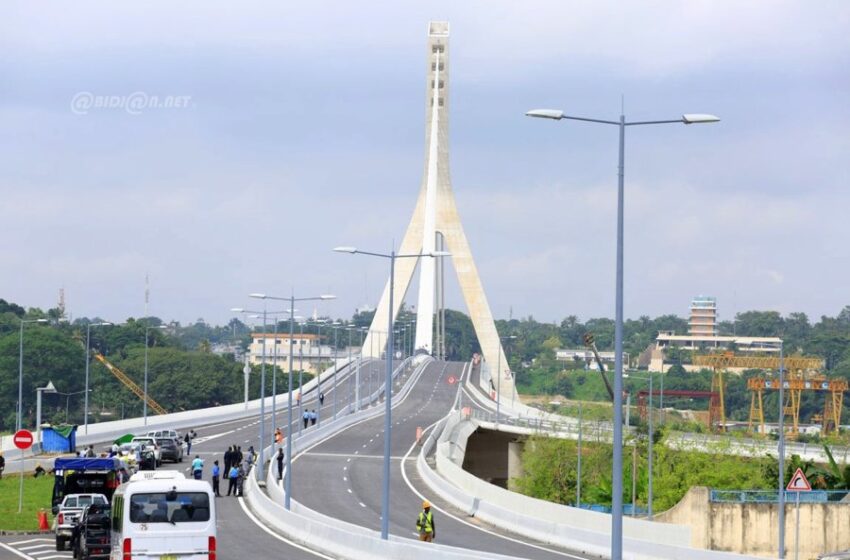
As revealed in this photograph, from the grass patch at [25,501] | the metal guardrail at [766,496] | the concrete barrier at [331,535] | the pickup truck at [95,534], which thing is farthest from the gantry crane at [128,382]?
the pickup truck at [95,534]

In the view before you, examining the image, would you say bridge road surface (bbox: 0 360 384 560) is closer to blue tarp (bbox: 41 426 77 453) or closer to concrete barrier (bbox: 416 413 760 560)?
blue tarp (bbox: 41 426 77 453)

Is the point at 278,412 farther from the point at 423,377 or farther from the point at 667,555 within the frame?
the point at 667,555

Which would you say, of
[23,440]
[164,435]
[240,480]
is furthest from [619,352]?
[164,435]

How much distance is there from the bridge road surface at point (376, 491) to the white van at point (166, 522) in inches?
457

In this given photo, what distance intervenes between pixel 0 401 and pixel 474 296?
164ft

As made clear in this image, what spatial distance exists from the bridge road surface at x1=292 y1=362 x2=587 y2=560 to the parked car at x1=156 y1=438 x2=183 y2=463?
5186 mm

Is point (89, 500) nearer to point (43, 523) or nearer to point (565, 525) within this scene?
point (43, 523)

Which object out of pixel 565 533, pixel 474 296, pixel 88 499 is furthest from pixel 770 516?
pixel 474 296

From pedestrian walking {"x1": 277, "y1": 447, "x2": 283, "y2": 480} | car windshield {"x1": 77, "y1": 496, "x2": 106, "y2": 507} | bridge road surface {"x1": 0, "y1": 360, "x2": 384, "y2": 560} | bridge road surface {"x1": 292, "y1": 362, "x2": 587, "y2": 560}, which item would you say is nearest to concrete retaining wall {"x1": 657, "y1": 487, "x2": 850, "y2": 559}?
bridge road surface {"x1": 292, "y1": 362, "x2": 587, "y2": 560}

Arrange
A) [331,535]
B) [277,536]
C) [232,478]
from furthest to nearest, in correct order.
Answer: [232,478] → [277,536] → [331,535]

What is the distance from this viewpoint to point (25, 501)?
5338cm

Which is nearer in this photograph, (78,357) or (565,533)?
(565,533)

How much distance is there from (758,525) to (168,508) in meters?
21.5

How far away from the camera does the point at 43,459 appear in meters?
67.2
